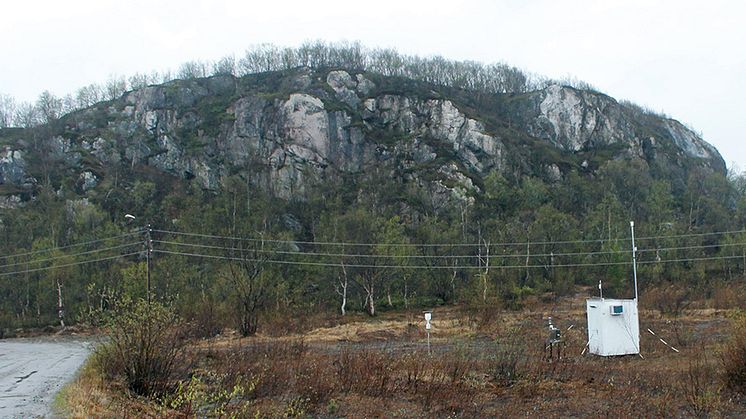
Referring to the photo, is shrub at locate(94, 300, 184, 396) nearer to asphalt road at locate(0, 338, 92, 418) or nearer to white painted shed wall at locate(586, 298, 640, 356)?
asphalt road at locate(0, 338, 92, 418)

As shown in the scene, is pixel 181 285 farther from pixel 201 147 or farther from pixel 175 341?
pixel 201 147

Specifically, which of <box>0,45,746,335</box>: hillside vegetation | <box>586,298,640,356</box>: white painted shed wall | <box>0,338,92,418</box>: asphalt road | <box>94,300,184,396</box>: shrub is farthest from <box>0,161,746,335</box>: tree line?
<box>94,300,184,396</box>: shrub

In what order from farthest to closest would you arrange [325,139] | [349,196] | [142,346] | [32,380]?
[325,139]
[349,196]
[32,380]
[142,346]

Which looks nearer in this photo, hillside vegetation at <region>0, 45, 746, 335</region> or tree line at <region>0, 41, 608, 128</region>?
hillside vegetation at <region>0, 45, 746, 335</region>

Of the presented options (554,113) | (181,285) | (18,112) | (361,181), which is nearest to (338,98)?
(361,181)

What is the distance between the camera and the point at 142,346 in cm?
1365

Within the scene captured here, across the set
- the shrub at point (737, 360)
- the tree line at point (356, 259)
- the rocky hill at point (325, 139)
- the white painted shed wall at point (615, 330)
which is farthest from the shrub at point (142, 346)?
the rocky hill at point (325, 139)

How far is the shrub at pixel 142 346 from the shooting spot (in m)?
13.5

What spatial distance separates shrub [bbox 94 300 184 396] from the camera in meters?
13.5

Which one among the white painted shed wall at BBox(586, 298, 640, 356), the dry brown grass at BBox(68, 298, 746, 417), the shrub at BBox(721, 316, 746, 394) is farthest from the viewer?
the white painted shed wall at BBox(586, 298, 640, 356)

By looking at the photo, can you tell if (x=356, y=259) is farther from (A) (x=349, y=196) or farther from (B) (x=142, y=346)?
(B) (x=142, y=346)

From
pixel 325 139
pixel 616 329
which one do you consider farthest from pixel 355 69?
pixel 616 329

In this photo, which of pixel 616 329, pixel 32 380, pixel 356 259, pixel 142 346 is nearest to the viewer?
pixel 142 346

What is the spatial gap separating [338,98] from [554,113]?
45400mm
